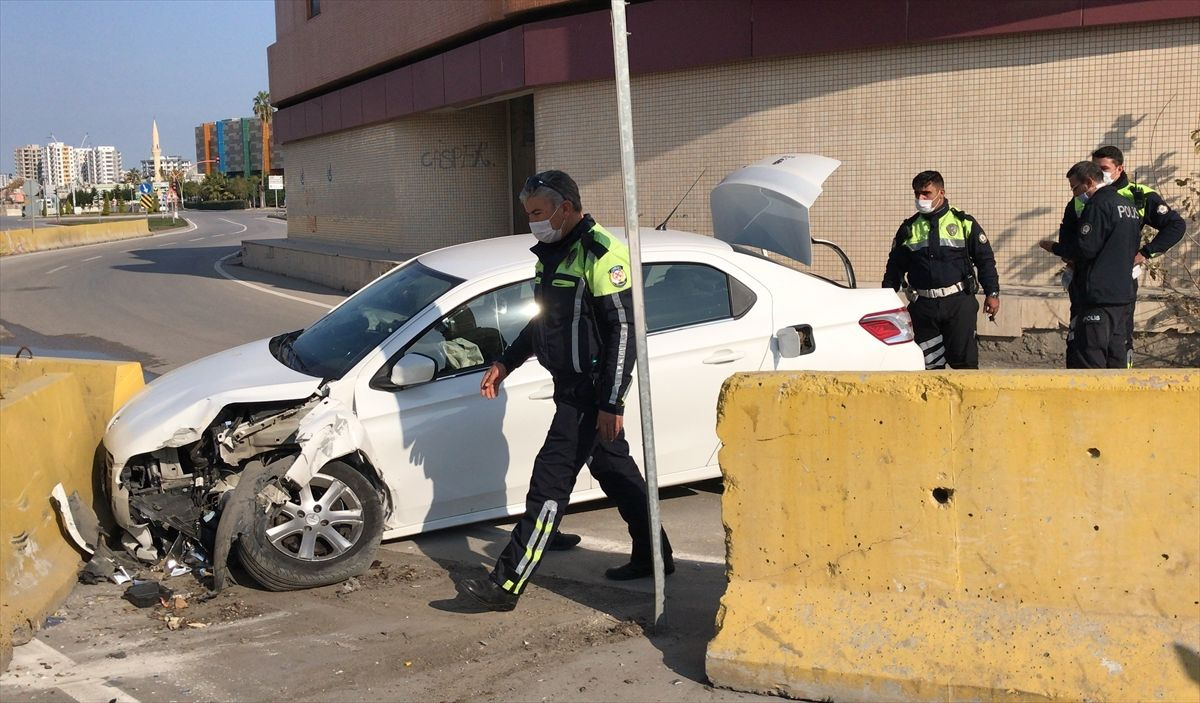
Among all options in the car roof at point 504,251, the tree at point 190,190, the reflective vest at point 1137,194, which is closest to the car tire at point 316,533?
the car roof at point 504,251

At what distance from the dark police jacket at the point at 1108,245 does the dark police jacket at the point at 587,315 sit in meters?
3.31

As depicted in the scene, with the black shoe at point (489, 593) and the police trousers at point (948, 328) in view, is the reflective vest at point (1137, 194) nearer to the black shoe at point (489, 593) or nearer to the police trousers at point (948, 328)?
the police trousers at point (948, 328)

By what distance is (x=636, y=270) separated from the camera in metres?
4.11

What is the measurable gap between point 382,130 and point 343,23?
8.97 feet

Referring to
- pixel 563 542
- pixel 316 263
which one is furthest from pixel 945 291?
pixel 316 263

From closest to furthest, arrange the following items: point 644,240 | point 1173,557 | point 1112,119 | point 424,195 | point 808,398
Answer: point 1173,557
point 808,398
point 644,240
point 1112,119
point 424,195

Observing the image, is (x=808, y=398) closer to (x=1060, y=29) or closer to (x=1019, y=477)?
(x=1019, y=477)

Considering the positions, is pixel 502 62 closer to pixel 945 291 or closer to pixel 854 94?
pixel 854 94

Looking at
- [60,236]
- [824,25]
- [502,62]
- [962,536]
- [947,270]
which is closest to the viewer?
[962,536]

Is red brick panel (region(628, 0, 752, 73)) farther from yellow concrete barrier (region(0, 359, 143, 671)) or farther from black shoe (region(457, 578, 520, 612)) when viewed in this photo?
black shoe (region(457, 578, 520, 612))

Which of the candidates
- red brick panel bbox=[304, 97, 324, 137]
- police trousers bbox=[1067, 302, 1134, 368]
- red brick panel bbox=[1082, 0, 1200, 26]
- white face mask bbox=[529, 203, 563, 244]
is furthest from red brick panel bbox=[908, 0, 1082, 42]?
red brick panel bbox=[304, 97, 324, 137]

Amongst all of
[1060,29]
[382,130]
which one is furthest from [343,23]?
[1060,29]

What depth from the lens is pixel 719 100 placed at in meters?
13.4

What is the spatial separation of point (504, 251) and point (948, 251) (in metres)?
3.04
